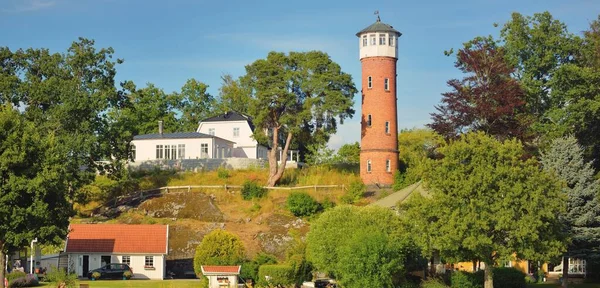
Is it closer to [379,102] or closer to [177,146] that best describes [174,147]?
[177,146]

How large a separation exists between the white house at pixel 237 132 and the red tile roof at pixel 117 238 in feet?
106

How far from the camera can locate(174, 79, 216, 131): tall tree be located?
103m

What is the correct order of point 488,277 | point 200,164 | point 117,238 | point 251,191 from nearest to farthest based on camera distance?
1. point 488,277
2. point 117,238
3. point 251,191
4. point 200,164

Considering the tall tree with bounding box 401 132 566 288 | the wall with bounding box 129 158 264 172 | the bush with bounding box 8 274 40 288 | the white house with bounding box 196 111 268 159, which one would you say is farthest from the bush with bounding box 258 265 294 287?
the white house with bounding box 196 111 268 159

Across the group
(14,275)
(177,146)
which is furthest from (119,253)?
(177,146)

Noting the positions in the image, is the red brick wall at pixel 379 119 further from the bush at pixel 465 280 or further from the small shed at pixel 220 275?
the small shed at pixel 220 275

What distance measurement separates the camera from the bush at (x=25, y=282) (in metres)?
45.3

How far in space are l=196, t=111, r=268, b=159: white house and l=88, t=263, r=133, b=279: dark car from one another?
35509 millimetres

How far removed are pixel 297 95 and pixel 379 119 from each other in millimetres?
6654

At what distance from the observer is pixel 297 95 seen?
236 feet

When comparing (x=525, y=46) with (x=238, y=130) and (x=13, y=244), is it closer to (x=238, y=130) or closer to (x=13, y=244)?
(x=238, y=130)

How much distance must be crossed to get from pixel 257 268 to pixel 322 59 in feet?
89.4

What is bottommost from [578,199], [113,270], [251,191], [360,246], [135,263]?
[113,270]

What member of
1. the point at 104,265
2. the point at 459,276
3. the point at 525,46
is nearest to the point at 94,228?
the point at 104,265
